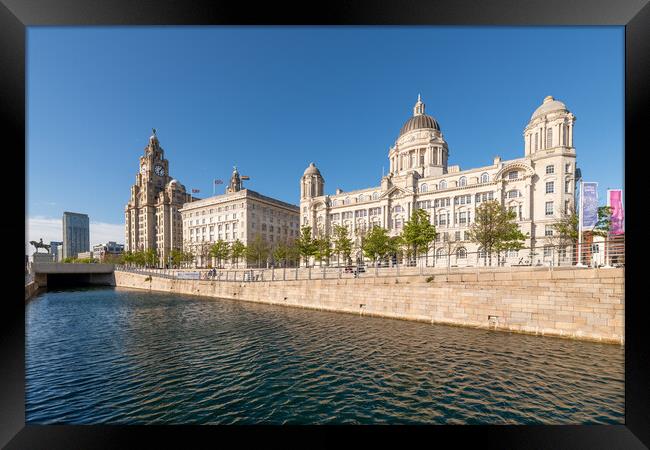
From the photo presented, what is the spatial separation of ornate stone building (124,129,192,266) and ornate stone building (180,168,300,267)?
25.4 metres

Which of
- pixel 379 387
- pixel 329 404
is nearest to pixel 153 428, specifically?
pixel 329 404

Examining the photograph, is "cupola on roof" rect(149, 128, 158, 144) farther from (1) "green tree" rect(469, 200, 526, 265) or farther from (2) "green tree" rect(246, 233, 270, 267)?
(1) "green tree" rect(469, 200, 526, 265)

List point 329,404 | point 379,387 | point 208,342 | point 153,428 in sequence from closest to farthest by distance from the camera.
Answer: point 153,428 → point 329,404 → point 379,387 → point 208,342

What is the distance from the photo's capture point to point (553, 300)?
45.4 feet

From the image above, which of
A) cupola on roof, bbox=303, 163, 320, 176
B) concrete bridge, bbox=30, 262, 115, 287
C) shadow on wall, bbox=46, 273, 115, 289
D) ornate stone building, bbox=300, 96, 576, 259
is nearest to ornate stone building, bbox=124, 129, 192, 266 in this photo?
shadow on wall, bbox=46, 273, 115, 289

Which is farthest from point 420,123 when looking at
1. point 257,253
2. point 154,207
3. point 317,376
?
point 154,207

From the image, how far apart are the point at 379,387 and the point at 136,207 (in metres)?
129

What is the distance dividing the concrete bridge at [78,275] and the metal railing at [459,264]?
237 centimetres

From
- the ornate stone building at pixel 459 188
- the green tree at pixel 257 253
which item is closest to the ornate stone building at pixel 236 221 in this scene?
the green tree at pixel 257 253

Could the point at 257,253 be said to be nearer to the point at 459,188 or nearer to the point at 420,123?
the point at 459,188

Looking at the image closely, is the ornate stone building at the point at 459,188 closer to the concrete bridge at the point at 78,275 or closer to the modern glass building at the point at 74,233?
the concrete bridge at the point at 78,275
